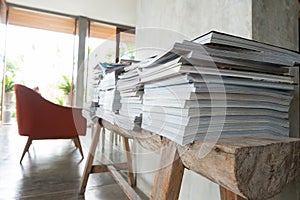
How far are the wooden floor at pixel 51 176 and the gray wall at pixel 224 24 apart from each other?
0.44 meters

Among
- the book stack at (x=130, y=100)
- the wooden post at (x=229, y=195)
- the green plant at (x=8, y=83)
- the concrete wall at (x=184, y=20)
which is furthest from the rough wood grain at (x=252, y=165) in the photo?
the green plant at (x=8, y=83)

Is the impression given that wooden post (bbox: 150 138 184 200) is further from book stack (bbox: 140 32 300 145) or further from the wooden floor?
the wooden floor

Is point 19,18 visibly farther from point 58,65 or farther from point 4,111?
point 4,111

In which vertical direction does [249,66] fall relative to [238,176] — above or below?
above

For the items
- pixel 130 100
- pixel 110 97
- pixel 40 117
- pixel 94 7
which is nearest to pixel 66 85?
pixel 94 7

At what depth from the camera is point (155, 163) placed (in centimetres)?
129

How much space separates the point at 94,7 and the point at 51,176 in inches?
146

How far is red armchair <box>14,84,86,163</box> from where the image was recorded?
6.61 ft

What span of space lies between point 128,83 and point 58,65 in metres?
4.68

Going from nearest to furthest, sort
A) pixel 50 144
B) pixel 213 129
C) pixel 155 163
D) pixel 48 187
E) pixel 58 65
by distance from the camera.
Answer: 1. pixel 213 129
2. pixel 155 163
3. pixel 48 187
4. pixel 50 144
5. pixel 58 65

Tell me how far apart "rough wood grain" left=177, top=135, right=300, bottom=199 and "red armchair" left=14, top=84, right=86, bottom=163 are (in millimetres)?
1973

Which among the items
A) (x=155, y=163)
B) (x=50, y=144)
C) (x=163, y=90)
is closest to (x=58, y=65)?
(x=50, y=144)

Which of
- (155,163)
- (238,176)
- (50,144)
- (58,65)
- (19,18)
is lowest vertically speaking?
(50,144)

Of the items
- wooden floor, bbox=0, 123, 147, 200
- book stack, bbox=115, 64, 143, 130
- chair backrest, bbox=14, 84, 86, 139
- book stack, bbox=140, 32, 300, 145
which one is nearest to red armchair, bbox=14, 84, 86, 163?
chair backrest, bbox=14, 84, 86, 139
